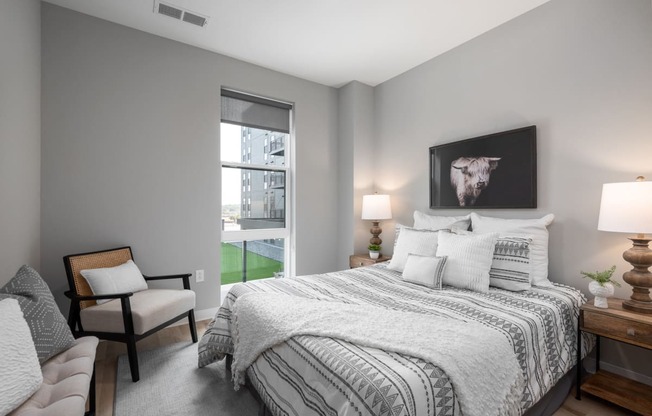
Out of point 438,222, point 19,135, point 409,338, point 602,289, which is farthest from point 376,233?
point 19,135

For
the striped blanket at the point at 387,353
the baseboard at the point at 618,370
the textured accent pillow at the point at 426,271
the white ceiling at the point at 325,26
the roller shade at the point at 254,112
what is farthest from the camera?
the roller shade at the point at 254,112

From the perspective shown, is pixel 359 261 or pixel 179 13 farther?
pixel 359 261

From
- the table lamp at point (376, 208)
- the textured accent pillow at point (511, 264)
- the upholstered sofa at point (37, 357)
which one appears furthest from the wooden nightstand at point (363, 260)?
the upholstered sofa at point (37, 357)

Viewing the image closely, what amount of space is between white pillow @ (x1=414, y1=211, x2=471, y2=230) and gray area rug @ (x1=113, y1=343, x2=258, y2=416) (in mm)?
2158

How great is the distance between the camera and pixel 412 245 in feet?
8.82

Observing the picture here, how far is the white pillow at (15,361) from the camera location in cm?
109

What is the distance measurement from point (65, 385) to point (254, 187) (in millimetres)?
2645

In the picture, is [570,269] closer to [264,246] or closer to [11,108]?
[264,246]

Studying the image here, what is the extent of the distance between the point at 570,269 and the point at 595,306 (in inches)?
21.1

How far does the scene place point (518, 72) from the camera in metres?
2.66

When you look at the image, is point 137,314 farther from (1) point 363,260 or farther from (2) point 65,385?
(1) point 363,260

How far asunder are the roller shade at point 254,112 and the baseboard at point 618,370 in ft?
12.0

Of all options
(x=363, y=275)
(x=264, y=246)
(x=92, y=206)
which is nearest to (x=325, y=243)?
(x=264, y=246)

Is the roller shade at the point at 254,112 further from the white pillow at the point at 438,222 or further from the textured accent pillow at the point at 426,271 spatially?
the textured accent pillow at the point at 426,271
